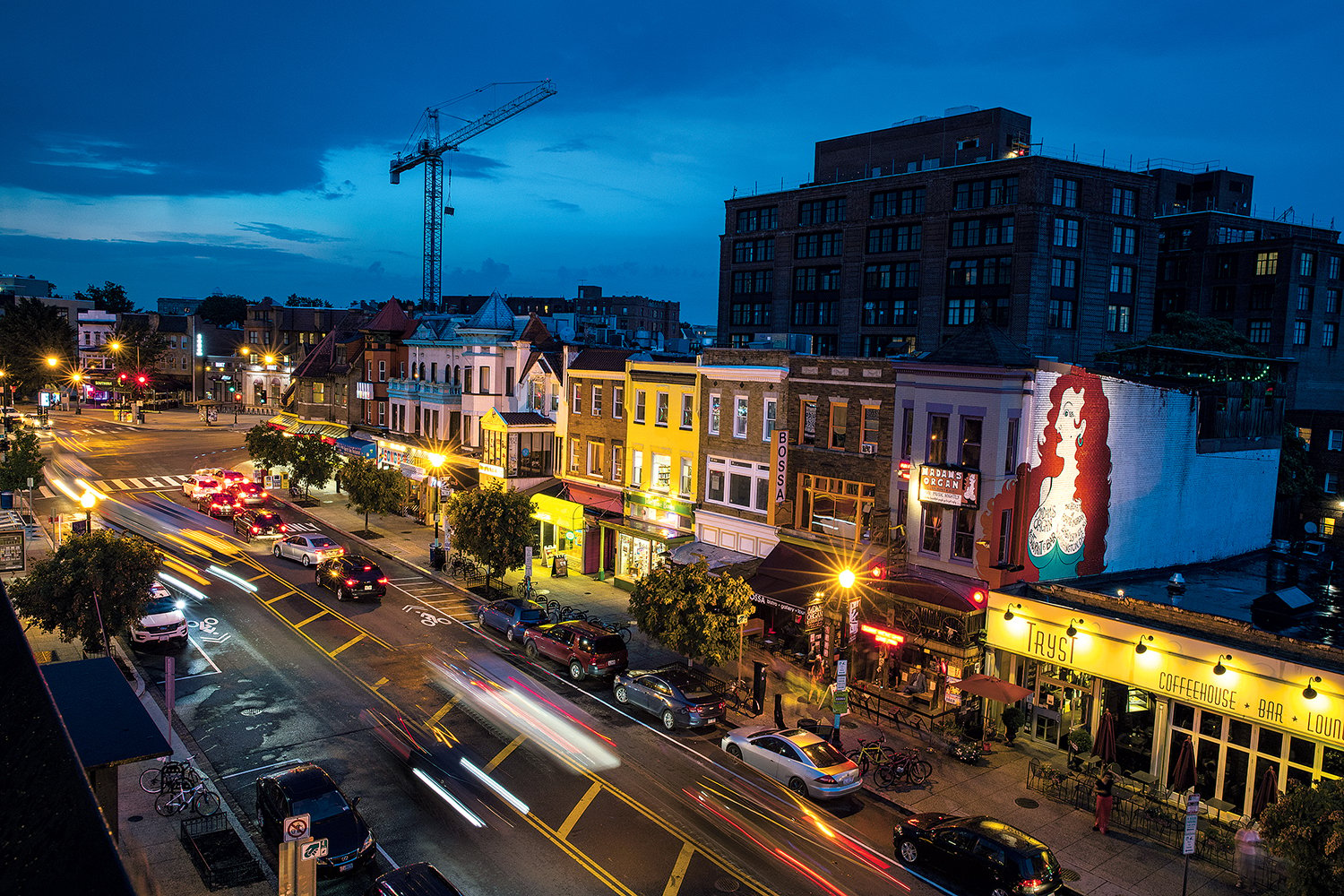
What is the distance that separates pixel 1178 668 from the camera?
78.6 ft

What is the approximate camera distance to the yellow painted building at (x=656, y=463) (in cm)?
4175

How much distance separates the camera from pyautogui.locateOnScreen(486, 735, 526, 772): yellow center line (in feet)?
78.4

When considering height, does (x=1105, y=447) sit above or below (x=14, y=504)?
above

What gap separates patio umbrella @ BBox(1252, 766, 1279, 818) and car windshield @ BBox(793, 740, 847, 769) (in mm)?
10058

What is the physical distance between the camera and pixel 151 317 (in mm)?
141625

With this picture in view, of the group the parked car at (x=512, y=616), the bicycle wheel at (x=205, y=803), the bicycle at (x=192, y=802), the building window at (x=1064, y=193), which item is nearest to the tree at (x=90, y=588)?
the bicycle at (x=192, y=802)

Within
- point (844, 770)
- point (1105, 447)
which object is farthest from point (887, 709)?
point (1105, 447)

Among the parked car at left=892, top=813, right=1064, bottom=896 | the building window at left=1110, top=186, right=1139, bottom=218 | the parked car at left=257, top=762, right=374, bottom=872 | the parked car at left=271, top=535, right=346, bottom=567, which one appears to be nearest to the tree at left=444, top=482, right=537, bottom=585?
the parked car at left=271, top=535, right=346, bottom=567

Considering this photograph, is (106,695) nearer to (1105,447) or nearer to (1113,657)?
(1113,657)

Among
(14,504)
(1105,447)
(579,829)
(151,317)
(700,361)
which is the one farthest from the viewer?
(151,317)

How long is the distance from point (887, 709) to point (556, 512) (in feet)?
74.2

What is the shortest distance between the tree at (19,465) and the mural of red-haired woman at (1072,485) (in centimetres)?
5214

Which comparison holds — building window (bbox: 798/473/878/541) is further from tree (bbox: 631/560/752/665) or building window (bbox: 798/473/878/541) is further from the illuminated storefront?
the illuminated storefront

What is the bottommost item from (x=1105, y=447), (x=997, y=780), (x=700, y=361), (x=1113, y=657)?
(x=997, y=780)
